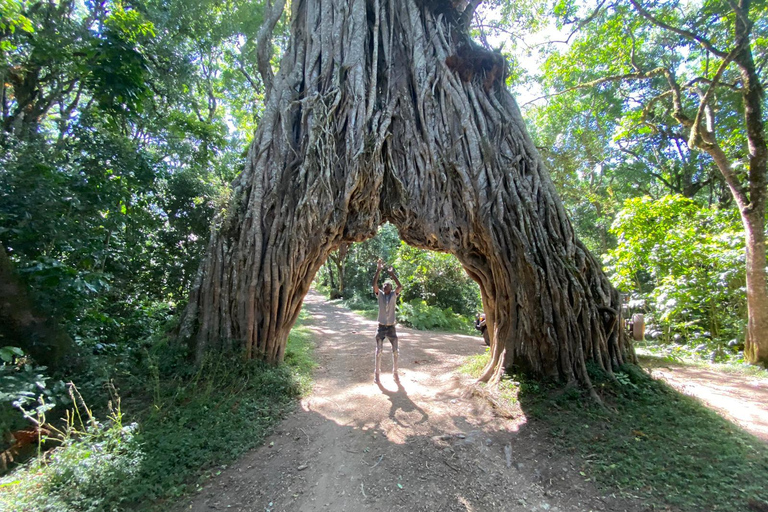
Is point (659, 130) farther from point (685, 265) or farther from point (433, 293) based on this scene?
point (433, 293)

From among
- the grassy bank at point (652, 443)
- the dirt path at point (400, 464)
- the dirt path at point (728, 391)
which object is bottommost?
the dirt path at point (400, 464)

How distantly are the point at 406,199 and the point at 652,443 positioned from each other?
4.10 m

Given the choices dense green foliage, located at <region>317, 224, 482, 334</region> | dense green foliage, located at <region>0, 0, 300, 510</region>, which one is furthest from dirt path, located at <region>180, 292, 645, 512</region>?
dense green foliage, located at <region>317, 224, 482, 334</region>

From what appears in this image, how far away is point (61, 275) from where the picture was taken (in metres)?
3.65

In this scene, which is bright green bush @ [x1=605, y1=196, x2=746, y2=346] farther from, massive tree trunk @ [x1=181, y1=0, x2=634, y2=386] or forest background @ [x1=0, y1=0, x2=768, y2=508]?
massive tree trunk @ [x1=181, y1=0, x2=634, y2=386]

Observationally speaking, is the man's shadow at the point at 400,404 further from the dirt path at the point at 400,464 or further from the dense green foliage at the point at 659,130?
the dense green foliage at the point at 659,130

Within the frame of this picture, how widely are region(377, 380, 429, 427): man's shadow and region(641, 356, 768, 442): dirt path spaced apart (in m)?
3.18

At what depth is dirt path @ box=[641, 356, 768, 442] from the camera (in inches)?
140

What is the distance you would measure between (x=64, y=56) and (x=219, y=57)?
8.08 metres

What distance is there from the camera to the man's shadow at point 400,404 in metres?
3.97

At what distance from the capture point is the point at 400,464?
305 cm

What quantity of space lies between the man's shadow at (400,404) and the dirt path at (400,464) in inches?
0.5

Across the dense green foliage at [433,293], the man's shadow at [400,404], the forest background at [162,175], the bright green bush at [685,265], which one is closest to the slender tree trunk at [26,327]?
the forest background at [162,175]

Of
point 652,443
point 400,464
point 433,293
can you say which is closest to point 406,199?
point 400,464
